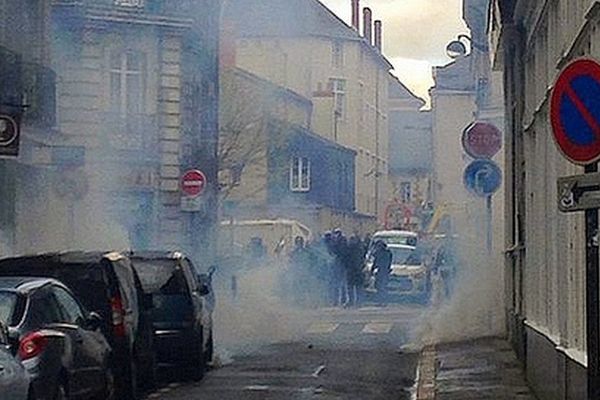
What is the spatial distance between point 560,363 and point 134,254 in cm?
771

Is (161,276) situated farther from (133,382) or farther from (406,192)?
(406,192)

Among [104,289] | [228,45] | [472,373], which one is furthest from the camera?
[228,45]

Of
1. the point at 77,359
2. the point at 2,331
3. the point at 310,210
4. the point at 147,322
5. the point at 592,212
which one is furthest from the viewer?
the point at 310,210

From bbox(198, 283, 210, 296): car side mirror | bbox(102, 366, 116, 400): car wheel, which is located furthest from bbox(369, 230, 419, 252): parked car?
bbox(102, 366, 116, 400): car wheel

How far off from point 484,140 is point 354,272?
1601 centimetres

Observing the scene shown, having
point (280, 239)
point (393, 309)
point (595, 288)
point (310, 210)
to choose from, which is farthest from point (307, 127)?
point (595, 288)

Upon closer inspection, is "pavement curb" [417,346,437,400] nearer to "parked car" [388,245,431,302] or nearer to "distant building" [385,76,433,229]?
"parked car" [388,245,431,302]

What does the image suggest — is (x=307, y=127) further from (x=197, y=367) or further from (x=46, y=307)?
(x=46, y=307)

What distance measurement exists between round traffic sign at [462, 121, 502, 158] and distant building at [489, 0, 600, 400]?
1.17m

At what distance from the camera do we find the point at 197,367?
19797 millimetres

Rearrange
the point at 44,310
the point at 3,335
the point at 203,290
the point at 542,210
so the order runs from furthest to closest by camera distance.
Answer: the point at 203,290 < the point at 542,210 < the point at 44,310 < the point at 3,335

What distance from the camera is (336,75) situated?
3046 inches

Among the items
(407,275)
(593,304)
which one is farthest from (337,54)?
(593,304)

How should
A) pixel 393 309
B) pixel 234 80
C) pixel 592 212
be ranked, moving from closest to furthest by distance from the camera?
1. pixel 592 212
2. pixel 393 309
3. pixel 234 80
